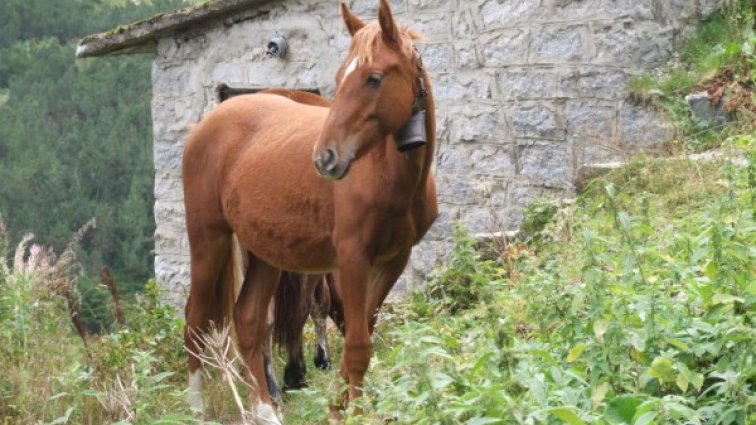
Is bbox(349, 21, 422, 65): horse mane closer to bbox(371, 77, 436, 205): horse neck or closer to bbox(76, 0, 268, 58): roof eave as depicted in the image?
bbox(371, 77, 436, 205): horse neck

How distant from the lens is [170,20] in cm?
1127

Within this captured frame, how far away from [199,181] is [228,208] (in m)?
0.38

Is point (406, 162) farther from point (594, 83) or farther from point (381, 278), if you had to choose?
point (594, 83)

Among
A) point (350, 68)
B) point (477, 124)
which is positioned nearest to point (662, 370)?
point (350, 68)

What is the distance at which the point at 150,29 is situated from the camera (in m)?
11.5

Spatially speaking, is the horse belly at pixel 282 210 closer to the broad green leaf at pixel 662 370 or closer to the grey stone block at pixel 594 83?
the broad green leaf at pixel 662 370

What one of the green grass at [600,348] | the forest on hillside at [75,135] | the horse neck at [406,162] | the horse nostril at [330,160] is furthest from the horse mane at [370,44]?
the forest on hillside at [75,135]

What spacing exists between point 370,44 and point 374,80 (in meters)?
0.16

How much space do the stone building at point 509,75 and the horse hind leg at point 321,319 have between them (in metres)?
1.51

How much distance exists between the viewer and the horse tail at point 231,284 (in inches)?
275

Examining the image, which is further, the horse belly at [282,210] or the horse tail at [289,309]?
the horse tail at [289,309]

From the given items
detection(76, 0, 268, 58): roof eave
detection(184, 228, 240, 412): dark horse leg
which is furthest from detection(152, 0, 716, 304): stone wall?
detection(184, 228, 240, 412): dark horse leg

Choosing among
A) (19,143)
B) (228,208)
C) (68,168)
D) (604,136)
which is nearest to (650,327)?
(228,208)

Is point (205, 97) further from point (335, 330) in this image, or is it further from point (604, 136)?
point (604, 136)
